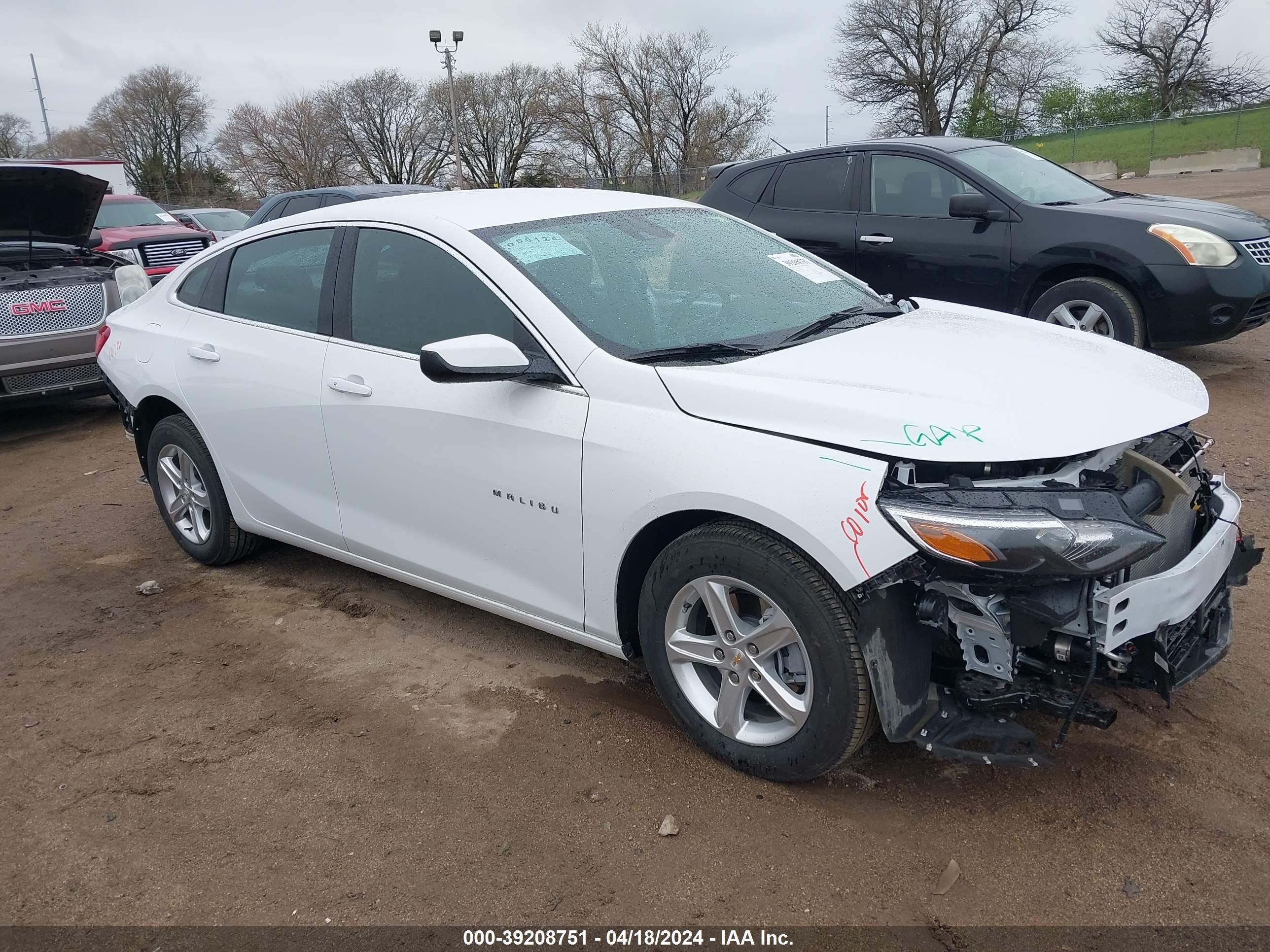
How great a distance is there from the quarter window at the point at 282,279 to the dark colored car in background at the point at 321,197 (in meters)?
7.32

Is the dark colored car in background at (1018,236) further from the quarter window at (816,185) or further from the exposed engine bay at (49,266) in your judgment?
the exposed engine bay at (49,266)

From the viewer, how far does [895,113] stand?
2137 inches

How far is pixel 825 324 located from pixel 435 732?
1.93 meters

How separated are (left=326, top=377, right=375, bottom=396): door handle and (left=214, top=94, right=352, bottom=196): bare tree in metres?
58.7


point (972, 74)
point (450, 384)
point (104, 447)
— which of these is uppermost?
point (972, 74)

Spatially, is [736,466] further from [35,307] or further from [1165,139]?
[1165,139]

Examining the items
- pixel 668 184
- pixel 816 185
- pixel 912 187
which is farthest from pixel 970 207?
pixel 668 184

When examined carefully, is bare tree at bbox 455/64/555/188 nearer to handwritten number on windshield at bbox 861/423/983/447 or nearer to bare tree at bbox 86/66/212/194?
bare tree at bbox 86/66/212/194

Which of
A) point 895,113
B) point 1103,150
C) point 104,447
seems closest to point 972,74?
point 895,113

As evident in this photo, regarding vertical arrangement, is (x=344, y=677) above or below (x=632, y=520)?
below

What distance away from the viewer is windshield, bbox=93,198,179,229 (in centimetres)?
1450

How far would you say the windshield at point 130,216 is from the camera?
14.5 m

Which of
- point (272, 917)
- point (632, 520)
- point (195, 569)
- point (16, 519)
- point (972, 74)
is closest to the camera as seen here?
point (272, 917)

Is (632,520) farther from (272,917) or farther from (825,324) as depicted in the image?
(272,917)
